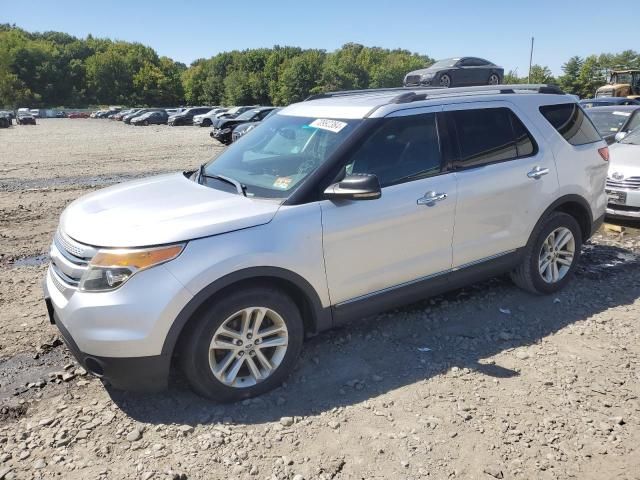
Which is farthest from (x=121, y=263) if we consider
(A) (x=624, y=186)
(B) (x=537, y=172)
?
(A) (x=624, y=186)

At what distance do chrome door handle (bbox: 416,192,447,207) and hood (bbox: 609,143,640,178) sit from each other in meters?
4.53

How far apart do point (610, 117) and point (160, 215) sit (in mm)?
9913

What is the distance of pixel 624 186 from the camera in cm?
696

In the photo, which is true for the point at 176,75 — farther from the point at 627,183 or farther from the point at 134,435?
the point at 134,435

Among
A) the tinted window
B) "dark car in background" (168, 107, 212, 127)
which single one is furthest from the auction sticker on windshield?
"dark car in background" (168, 107, 212, 127)

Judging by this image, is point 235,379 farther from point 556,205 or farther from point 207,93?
point 207,93

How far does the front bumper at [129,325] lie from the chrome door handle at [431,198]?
5.88 feet

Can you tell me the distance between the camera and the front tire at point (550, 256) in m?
4.60

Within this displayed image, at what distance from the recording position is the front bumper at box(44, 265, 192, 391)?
2.87m

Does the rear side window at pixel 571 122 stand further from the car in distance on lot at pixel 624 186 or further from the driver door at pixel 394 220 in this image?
the car in distance on lot at pixel 624 186

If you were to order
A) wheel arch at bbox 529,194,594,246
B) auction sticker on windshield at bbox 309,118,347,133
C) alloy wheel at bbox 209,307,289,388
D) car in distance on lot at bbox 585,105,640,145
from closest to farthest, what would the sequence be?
alloy wheel at bbox 209,307,289,388 < auction sticker on windshield at bbox 309,118,347,133 < wheel arch at bbox 529,194,594,246 < car in distance on lot at bbox 585,105,640,145

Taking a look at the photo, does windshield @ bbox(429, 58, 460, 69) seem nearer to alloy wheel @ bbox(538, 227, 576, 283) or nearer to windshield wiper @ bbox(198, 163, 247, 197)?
alloy wheel @ bbox(538, 227, 576, 283)

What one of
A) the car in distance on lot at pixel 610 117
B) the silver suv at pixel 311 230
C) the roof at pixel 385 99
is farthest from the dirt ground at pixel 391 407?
the car in distance on lot at pixel 610 117

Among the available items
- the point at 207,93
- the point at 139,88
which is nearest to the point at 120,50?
the point at 139,88
